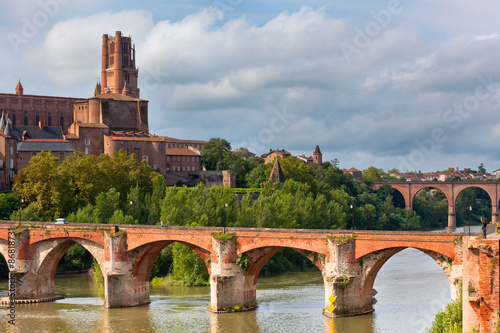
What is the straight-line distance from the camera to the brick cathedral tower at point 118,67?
120312 millimetres

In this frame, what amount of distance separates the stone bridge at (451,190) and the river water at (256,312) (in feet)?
246

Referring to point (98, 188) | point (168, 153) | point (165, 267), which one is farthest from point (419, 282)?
point (168, 153)

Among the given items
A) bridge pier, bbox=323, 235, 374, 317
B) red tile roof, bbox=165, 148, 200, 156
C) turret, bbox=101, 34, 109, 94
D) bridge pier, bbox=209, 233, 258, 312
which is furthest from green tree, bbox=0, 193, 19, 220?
turret, bbox=101, 34, 109, 94

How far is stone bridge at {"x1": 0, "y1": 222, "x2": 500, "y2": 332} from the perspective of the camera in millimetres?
40781

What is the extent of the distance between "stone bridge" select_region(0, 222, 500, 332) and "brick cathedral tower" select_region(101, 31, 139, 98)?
68.9 meters

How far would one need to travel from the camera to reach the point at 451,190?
131625 mm

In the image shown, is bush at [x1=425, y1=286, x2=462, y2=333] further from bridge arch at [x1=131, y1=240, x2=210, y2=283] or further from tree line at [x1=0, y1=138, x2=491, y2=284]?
tree line at [x1=0, y1=138, x2=491, y2=284]

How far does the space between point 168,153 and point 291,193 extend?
2815 centimetres

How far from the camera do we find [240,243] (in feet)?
147

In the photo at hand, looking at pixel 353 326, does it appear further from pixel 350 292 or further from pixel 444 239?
pixel 444 239

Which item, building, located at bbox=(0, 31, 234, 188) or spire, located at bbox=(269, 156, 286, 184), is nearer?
spire, located at bbox=(269, 156, 286, 184)

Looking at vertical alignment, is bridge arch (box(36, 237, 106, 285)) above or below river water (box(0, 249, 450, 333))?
above

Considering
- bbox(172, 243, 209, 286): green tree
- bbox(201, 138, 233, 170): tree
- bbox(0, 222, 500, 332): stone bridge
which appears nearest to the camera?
bbox(0, 222, 500, 332): stone bridge

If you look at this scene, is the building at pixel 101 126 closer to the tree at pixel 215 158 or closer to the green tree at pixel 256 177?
the tree at pixel 215 158
